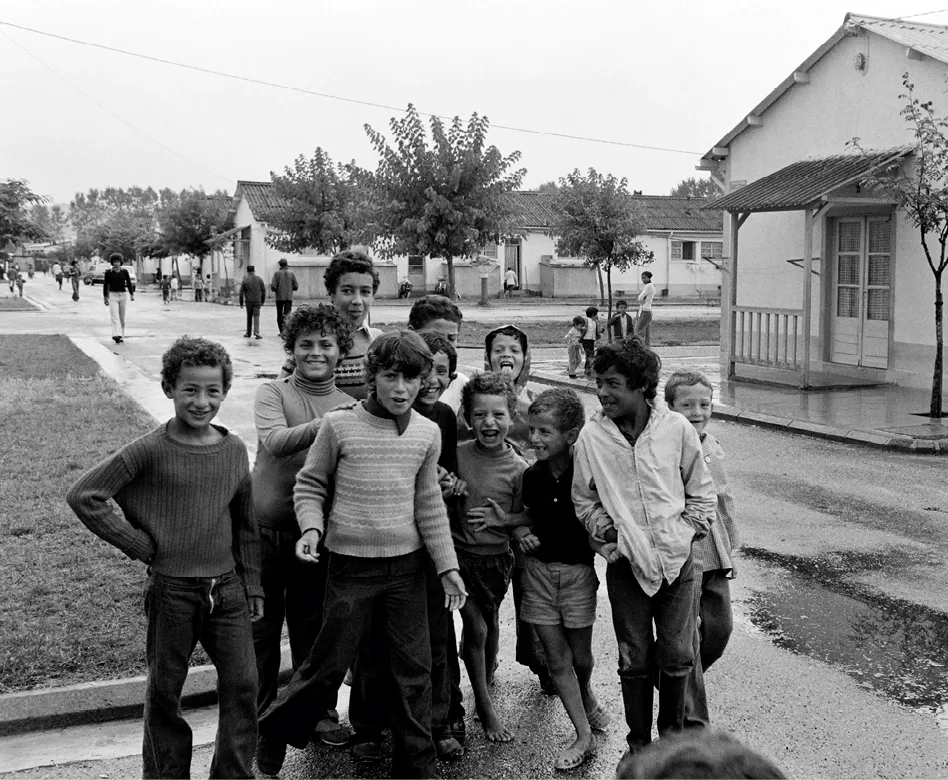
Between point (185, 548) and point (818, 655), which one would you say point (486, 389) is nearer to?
point (185, 548)

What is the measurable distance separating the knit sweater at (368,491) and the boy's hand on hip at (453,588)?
0.03 m

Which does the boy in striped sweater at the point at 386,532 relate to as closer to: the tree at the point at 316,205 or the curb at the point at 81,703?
the curb at the point at 81,703

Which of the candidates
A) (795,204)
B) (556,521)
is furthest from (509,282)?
(556,521)

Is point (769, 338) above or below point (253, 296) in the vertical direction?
below

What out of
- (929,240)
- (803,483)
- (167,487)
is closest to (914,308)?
(929,240)

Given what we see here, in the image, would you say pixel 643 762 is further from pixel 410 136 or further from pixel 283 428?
pixel 410 136

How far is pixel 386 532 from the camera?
392 cm

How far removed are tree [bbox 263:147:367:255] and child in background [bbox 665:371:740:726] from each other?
4012 centimetres

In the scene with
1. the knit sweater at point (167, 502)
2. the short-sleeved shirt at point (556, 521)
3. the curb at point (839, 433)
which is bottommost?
the curb at point (839, 433)

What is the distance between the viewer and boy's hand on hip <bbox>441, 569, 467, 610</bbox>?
12.9ft

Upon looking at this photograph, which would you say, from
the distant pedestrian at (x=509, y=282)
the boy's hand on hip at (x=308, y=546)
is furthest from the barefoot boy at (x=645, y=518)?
the distant pedestrian at (x=509, y=282)

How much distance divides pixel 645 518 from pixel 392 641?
104cm

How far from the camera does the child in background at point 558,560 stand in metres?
4.35

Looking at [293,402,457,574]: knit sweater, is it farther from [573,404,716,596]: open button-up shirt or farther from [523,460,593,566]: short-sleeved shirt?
[573,404,716,596]: open button-up shirt
